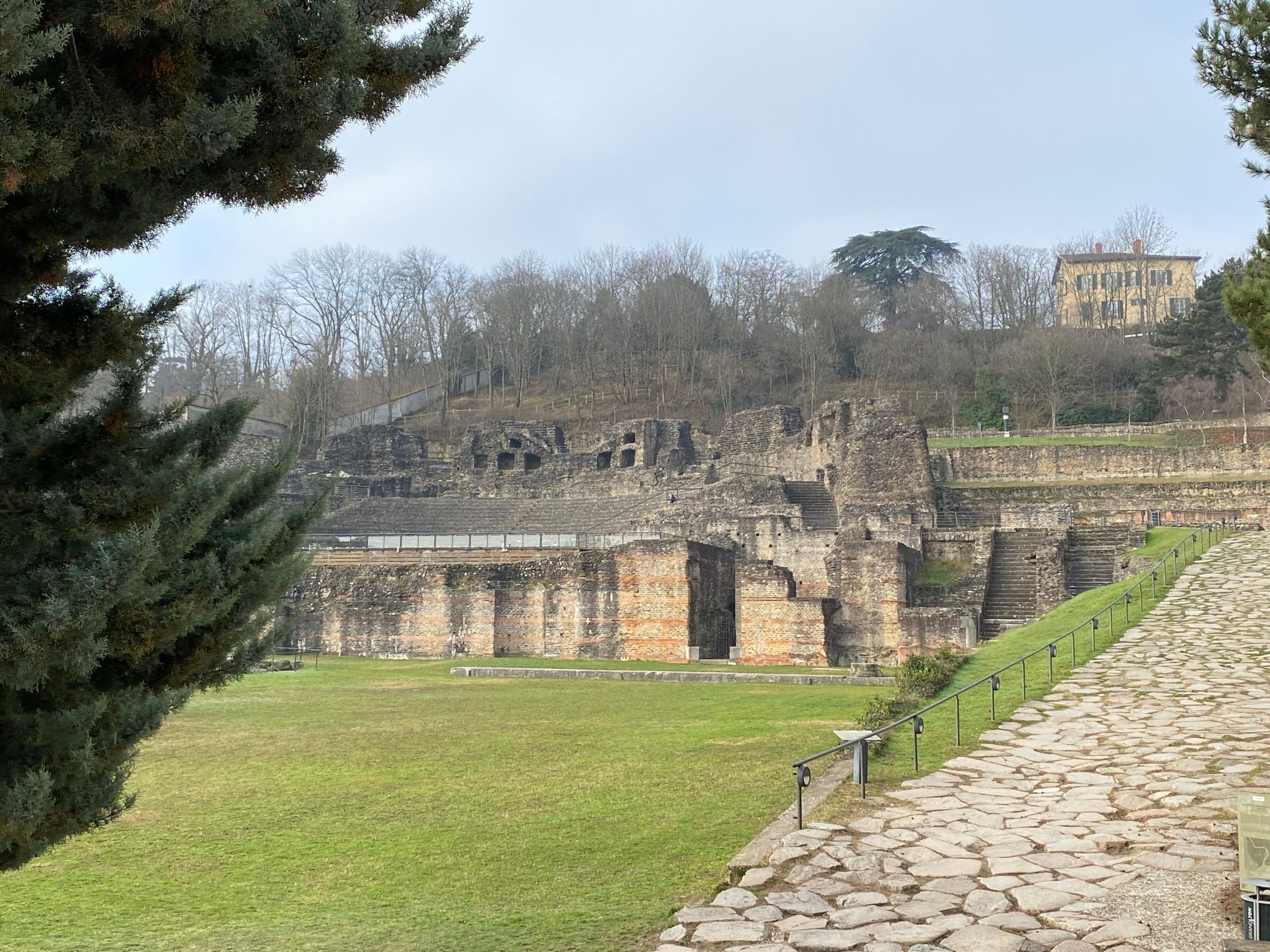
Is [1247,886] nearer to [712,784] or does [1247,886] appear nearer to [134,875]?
[712,784]

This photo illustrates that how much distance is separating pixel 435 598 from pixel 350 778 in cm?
1792

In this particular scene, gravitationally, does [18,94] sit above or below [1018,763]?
above

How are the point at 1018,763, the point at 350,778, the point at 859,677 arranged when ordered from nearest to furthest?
the point at 1018,763, the point at 350,778, the point at 859,677

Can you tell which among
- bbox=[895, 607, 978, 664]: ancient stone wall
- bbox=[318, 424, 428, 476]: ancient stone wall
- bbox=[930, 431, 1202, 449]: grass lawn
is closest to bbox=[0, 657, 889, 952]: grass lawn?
Result: bbox=[895, 607, 978, 664]: ancient stone wall

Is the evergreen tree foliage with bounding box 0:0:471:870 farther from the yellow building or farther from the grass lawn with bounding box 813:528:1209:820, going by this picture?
the yellow building

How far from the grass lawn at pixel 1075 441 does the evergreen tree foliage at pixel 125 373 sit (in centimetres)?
4103

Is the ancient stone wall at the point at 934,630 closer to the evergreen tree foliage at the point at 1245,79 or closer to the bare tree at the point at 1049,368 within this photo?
the evergreen tree foliage at the point at 1245,79

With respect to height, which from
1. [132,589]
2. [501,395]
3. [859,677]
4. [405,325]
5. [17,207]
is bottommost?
[859,677]

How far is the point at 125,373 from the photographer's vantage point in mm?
4672

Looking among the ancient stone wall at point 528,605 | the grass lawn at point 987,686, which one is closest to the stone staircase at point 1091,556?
the grass lawn at point 987,686

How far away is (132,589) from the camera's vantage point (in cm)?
414

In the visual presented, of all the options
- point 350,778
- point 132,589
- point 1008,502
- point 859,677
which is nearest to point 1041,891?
point 132,589

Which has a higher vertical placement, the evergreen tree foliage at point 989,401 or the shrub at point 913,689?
the evergreen tree foliage at point 989,401

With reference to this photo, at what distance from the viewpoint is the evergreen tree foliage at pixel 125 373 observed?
4.02 meters
